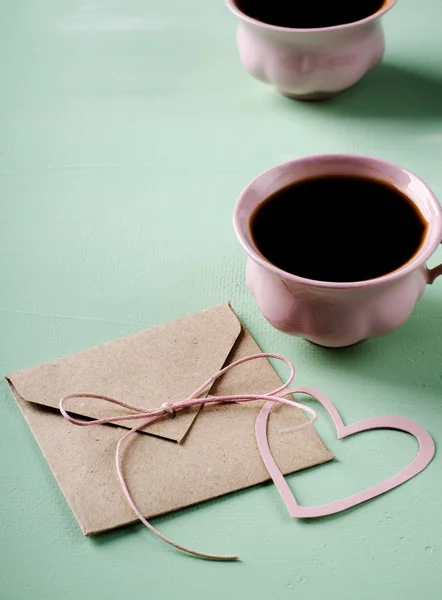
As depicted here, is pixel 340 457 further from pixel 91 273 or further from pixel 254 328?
pixel 91 273

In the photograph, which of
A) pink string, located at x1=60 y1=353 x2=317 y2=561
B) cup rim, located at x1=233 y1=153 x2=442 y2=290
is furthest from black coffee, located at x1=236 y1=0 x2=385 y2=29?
pink string, located at x1=60 y1=353 x2=317 y2=561

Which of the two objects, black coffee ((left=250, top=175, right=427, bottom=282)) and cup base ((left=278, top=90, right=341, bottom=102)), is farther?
cup base ((left=278, top=90, right=341, bottom=102))

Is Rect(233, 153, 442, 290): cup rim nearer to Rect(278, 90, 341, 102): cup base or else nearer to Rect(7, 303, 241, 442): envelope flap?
Rect(7, 303, 241, 442): envelope flap

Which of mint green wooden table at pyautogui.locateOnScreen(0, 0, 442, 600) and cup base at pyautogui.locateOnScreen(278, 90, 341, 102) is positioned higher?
cup base at pyautogui.locateOnScreen(278, 90, 341, 102)

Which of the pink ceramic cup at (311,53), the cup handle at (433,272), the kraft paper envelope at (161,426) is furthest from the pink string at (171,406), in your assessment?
the pink ceramic cup at (311,53)

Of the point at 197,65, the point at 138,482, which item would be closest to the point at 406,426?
the point at 138,482

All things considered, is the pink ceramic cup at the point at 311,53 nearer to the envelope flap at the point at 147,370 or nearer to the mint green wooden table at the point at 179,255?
the mint green wooden table at the point at 179,255
